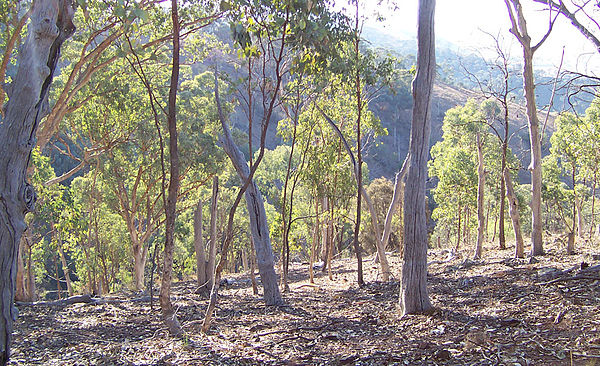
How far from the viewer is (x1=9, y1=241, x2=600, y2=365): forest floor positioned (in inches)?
165

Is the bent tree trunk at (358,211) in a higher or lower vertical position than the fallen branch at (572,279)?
higher

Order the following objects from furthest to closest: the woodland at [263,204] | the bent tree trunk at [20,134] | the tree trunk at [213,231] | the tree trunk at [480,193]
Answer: the tree trunk at [480,193], the tree trunk at [213,231], the woodland at [263,204], the bent tree trunk at [20,134]

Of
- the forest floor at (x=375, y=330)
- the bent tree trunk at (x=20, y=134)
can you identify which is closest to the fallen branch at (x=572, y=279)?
the forest floor at (x=375, y=330)

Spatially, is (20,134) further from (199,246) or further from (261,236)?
(199,246)

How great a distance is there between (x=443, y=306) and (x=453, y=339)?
6.28 ft

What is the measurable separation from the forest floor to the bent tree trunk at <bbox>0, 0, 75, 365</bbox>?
5.11ft

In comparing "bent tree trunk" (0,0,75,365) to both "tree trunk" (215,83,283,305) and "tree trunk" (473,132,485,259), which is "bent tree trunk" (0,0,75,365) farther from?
"tree trunk" (473,132,485,259)

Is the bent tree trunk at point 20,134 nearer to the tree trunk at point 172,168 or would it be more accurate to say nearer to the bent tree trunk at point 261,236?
the tree trunk at point 172,168

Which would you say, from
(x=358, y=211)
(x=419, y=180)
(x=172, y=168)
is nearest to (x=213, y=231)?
(x=358, y=211)

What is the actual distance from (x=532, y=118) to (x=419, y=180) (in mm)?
5543

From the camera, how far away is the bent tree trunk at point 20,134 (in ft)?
12.5

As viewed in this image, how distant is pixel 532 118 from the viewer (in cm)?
995

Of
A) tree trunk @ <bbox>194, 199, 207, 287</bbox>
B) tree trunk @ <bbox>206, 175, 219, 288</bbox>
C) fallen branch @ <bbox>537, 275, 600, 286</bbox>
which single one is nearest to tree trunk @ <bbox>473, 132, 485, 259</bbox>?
fallen branch @ <bbox>537, 275, 600, 286</bbox>

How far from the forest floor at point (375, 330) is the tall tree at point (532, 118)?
0.98 m
